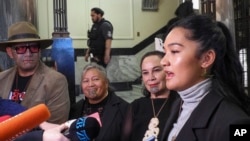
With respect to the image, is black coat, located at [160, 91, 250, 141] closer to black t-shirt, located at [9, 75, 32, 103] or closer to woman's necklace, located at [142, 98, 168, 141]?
woman's necklace, located at [142, 98, 168, 141]

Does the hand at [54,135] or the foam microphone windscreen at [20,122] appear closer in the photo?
the foam microphone windscreen at [20,122]

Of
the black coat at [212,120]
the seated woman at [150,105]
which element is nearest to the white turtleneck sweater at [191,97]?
the black coat at [212,120]

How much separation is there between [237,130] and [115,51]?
872 cm

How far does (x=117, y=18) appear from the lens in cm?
1026

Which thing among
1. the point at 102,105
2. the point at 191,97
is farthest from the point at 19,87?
the point at 191,97

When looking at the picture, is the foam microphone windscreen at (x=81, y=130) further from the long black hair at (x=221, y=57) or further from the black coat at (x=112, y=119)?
the black coat at (x=112, y=119)

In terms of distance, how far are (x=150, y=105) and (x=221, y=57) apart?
96 centimetres

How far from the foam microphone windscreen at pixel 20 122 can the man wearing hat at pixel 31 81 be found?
71.3 inches

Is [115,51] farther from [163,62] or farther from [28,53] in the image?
[163,62]

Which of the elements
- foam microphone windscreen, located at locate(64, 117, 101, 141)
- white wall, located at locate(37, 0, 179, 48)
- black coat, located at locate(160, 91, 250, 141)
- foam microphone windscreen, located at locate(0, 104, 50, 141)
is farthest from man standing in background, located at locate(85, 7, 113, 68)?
foam microphone windscreen, located at locate(0, 104, 50, 141)

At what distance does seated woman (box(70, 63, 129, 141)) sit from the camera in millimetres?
2490

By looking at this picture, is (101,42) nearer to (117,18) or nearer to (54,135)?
(117,18)

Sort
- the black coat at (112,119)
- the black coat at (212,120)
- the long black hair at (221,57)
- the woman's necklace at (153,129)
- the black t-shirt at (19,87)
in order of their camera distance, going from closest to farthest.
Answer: the black coat at (212,120) → the long black hair at (221,57) → the woman's necklace at (153,129) → the black coat at (112,119) → the black t-shirt at (19,87)

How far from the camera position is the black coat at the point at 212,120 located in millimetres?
1271
